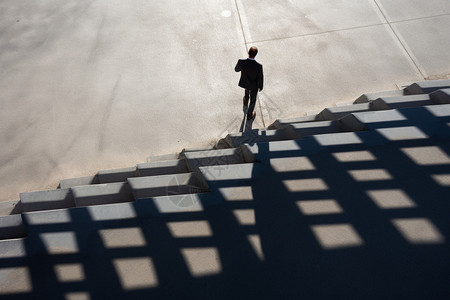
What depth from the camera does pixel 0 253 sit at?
2.84 metres

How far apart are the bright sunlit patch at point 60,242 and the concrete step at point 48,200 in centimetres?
73

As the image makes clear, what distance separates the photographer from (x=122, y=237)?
9.22 ft

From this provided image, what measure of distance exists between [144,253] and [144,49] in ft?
17.1

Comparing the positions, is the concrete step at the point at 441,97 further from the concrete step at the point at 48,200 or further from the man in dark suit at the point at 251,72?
the concrete step at the point at 48,200

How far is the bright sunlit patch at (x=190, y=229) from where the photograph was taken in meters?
2.75

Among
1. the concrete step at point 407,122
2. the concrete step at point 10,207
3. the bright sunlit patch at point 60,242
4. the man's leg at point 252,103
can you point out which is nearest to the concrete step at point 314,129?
the concrete step at point 407,122

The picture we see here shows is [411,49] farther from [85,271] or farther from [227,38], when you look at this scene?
[85,271]

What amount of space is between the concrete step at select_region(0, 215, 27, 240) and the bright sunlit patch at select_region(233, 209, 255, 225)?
2.39 metres

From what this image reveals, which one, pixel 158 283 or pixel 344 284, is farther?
pixel 158 283

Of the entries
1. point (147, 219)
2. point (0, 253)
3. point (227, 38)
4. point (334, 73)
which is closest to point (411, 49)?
point (334, 73)

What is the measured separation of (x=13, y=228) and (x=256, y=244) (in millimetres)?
2703

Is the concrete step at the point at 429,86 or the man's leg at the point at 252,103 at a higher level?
the concrete step at the point at 429,86

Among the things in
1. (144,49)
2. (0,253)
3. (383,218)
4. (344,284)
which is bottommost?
(0,253)

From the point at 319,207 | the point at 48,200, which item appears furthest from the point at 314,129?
the point at 48,200
